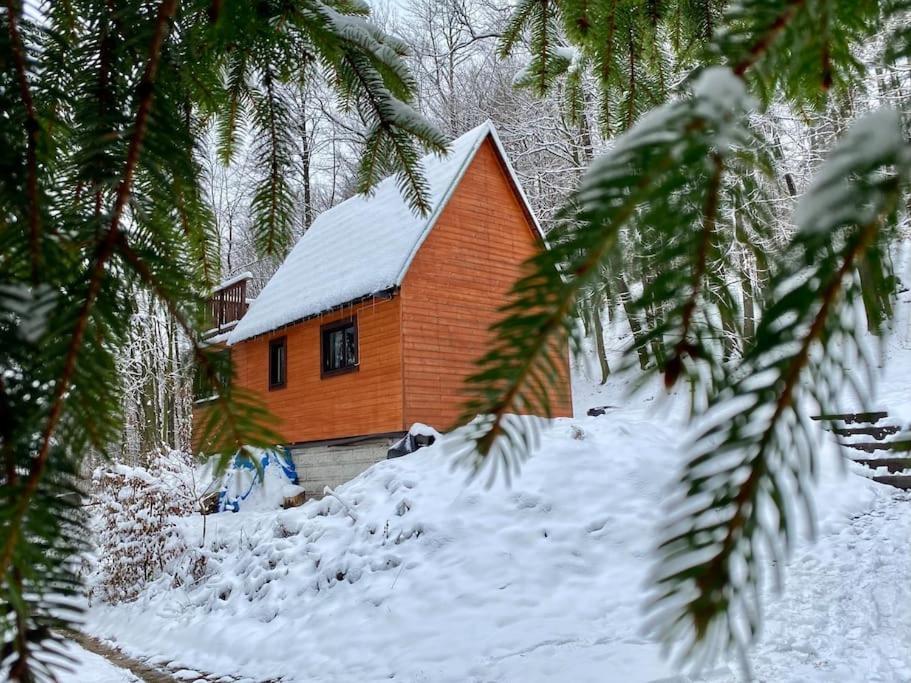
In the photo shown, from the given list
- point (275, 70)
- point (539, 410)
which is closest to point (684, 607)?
point (539, 410)

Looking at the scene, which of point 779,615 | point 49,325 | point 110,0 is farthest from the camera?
point 779,615

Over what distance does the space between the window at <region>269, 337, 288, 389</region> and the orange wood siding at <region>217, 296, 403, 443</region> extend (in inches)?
5.1

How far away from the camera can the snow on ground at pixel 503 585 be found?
4.56 m

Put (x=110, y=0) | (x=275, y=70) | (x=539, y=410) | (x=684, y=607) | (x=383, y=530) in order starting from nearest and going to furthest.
Result: (x=684, y=607) < (x=539, y=410) < (x=110, y=0) < (x=275, y=70) < (x=383, y=530)

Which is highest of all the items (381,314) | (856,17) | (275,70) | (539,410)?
(381,314)

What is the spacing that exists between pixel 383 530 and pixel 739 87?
23.1ft

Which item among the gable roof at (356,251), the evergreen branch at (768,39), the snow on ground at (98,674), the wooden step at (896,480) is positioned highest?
the gable roof at (356,251)

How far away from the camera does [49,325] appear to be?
0.66m

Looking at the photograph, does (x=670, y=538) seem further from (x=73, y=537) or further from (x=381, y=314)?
(x=381, y=314)

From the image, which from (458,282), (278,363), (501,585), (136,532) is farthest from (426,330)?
(501,585)

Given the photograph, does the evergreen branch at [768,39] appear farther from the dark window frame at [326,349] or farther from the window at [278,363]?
the window at [278,363]

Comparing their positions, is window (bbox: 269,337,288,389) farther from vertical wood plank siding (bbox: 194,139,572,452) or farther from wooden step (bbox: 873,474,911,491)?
wooden step (bbox: 873,474,911,491)

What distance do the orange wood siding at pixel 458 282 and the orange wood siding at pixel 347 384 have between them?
0.95ft

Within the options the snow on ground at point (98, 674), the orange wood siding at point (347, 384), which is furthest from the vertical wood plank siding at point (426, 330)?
the snow on ground at point (98, 674)
